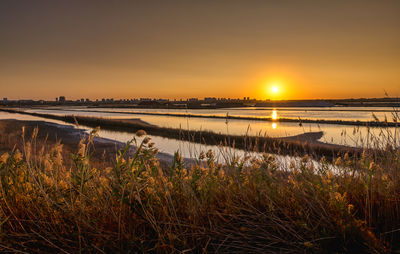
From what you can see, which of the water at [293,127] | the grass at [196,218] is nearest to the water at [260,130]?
the water at [293,127]

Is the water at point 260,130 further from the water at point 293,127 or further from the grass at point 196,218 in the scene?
the grass at point 196,218

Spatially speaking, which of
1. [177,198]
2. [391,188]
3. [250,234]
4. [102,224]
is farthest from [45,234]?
[391,188]

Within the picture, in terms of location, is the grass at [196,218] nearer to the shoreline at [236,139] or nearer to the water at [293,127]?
the water at [293,127]

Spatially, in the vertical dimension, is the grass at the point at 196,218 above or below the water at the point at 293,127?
above

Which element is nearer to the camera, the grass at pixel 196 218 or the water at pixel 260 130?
the grass at pixel 196 218

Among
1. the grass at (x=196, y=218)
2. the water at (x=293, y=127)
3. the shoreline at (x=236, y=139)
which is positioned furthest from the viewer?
the shoreline at (x=236, y=139)

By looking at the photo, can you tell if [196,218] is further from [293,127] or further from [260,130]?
[293,127]

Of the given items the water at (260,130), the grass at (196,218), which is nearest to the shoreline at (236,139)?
the water at (260,130)

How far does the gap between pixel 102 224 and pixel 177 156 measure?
1.03 meters

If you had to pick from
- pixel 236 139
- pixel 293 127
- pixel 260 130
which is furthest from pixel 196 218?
pixel 293 127

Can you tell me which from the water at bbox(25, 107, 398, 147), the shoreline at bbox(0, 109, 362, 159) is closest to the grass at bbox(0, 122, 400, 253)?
the water at bbox(25, 107, 398, 147)

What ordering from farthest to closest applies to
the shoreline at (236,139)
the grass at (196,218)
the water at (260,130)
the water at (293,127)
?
the shoreline at (236,139) < the water at (293,127) < the water at (260,130) < the grass at (196,218)

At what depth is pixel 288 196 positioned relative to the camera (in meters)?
3.05

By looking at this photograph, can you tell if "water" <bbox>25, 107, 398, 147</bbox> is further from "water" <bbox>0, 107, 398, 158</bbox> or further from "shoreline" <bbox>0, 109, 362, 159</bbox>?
"shoreline" <bbox>0, 109, 362, 159</bbox>
